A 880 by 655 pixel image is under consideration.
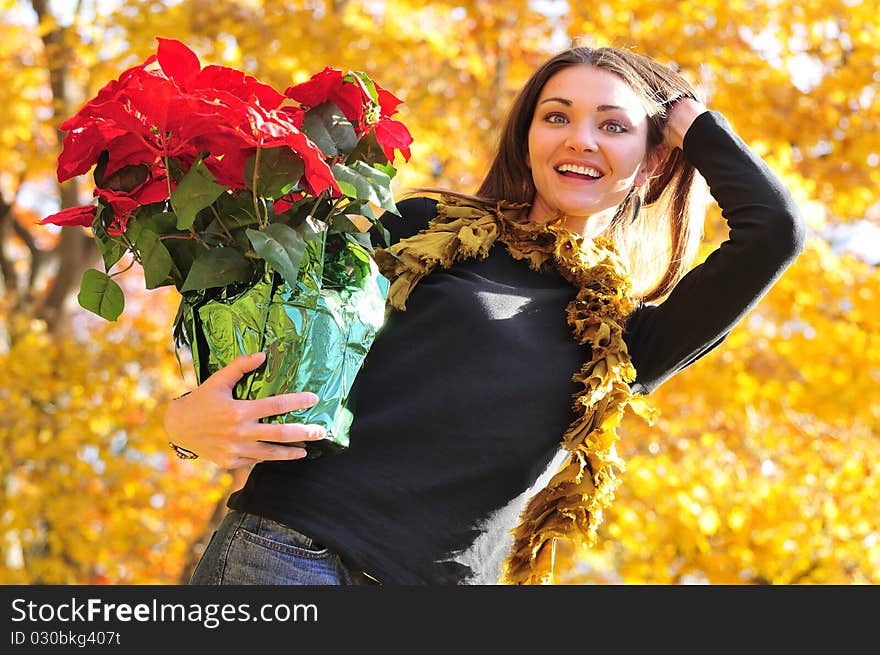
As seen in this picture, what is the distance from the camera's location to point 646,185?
6.19ft

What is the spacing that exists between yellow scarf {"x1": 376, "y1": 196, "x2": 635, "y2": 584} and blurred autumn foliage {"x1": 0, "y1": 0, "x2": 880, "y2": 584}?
78.1 inches

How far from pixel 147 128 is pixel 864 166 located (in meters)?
3.24

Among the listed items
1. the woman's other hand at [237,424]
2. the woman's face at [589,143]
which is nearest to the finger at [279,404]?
the woman's other hand at [237,424]

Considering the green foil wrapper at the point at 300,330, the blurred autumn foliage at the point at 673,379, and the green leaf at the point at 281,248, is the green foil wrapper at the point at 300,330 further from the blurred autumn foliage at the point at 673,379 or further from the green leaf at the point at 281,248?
the blurred autumn foliage at the point at 673,379

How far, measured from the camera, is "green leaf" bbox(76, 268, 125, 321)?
4.58 feet

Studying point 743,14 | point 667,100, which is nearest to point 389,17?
point 743,14

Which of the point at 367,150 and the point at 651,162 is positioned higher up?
the point at 651,162

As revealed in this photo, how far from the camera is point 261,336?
134 cm

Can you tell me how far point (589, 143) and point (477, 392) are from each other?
484mm

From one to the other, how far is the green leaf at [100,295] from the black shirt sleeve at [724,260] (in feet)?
2.78

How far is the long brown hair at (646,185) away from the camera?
1806 mm

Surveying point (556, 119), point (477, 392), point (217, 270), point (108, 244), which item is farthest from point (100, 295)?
point (556, 119)

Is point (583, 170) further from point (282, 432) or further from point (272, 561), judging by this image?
point (272, 561)

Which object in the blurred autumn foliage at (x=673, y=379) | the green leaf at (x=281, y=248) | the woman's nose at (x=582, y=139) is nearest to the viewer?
the green leaf at (x=281, y=248)
